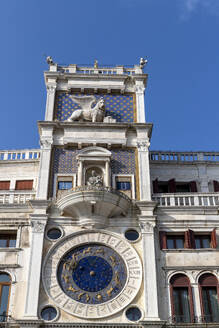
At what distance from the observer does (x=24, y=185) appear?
27516mm

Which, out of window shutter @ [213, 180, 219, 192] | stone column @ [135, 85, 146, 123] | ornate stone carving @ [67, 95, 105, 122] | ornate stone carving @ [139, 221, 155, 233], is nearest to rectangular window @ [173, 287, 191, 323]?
ornate stone carving @ [139, 221, 155, 233]

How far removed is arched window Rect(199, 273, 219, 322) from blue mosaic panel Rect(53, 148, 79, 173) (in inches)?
334

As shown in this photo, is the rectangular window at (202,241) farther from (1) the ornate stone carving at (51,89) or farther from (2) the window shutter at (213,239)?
(1) the ornate stone carving at (51,89)

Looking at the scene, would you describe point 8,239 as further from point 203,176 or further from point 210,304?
point 203,176

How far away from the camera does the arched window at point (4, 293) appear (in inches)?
837

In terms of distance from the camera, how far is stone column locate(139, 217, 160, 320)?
21.1 metres

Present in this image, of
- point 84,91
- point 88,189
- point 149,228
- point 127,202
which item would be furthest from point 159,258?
point 84,91

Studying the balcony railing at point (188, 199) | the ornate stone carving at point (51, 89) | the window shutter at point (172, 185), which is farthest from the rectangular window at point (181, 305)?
the ornate stone carving at point (51, 89)

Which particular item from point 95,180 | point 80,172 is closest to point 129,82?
point 80,172

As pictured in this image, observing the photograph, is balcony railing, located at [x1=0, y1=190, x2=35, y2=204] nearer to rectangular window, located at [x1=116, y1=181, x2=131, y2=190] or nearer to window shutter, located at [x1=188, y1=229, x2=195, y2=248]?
rectangular window, located at [x1=116, y1=181, x2=131, y2=190]

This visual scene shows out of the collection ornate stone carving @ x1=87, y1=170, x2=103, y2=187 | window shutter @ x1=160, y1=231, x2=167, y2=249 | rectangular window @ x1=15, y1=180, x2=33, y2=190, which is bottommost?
window shutter @ x1=160, y1=231, x2=167, y2=249

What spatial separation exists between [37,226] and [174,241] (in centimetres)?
667

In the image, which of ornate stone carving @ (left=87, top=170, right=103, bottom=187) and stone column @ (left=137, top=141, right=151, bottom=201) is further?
stone column @ (left=137, top=141, right=151, bottom=201)

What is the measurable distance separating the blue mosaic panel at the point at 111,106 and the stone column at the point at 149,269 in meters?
6.95
